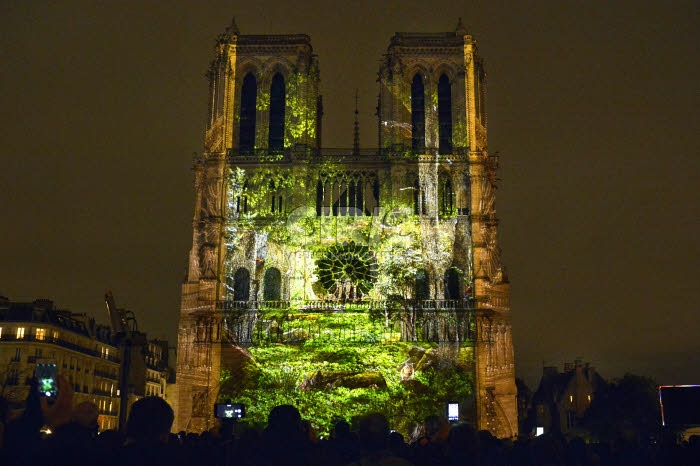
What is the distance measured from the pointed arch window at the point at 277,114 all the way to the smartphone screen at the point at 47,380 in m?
40.5

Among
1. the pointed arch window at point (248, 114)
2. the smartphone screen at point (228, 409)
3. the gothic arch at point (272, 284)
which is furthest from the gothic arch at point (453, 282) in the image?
the smartphone screen at point (228, 409)

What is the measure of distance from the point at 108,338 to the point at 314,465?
62.5 meters

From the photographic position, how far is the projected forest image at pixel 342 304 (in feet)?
139

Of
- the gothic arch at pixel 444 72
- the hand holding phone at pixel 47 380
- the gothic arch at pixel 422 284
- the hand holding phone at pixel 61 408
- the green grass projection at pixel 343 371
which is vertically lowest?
the hand holding phone at pixel 61 408

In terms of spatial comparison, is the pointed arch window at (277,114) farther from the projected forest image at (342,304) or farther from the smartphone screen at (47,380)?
the smartphone screen at (47,380)

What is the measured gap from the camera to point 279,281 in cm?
4528

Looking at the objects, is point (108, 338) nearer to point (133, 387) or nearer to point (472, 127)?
point (133, 387)

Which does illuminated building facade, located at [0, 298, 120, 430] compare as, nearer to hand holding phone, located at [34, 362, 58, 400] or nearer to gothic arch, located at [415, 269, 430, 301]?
gothic arch, located at [415, 269, 430, 301]

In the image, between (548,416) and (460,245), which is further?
(548,416)

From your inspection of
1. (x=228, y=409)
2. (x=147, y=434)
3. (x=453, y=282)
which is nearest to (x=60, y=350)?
(x=453, y=282)

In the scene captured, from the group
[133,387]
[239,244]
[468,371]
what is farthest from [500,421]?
[133,387]

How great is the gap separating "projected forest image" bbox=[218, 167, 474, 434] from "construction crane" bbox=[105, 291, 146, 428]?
14424 mm

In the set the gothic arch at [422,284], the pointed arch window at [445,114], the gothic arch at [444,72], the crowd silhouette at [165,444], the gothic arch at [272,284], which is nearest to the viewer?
the crowd silhouette at [165,444]

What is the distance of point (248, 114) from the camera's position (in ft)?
158
